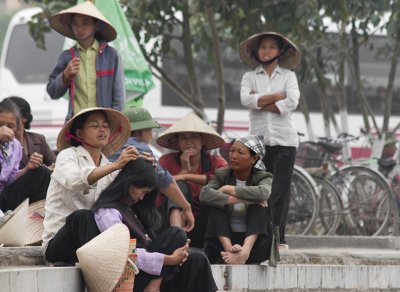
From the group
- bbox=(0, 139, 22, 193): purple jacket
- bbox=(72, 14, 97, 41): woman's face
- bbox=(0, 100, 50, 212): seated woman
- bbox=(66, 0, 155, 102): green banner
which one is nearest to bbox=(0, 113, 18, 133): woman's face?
bbox=(0, 100, 50, 212): seated woman

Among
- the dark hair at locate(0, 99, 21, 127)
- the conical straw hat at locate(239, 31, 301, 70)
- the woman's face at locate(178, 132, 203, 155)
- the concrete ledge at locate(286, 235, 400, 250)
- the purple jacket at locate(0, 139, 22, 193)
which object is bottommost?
the concrete ledge at locate(286, 235, 400, 250)

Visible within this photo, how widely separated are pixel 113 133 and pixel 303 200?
15.3 ft

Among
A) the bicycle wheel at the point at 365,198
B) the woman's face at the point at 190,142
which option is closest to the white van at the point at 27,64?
the bicycle wheel at the point at 365,198

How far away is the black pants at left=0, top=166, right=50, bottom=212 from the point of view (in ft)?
29.9

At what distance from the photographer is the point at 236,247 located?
29.2ft

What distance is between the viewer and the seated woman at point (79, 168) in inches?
300

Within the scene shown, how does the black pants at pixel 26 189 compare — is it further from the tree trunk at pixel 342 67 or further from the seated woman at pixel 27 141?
the tree trunk at pixel 342 67

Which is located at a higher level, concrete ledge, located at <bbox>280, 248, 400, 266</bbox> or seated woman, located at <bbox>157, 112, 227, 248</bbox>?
seated woman, located at <bbox>157, 112, 227, 248</bbox>

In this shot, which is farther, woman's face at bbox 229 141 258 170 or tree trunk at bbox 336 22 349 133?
tree trunk at bbox 336 22 349 133

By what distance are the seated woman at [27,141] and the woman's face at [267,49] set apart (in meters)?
1.80

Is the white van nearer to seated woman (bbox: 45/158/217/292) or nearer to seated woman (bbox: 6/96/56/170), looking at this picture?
seated woman (bbox: 6/96/56/170)

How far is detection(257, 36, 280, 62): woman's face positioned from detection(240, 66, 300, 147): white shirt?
0.11m

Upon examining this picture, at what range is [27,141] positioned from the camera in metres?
9.80

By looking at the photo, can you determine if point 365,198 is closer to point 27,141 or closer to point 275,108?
point 275,108
